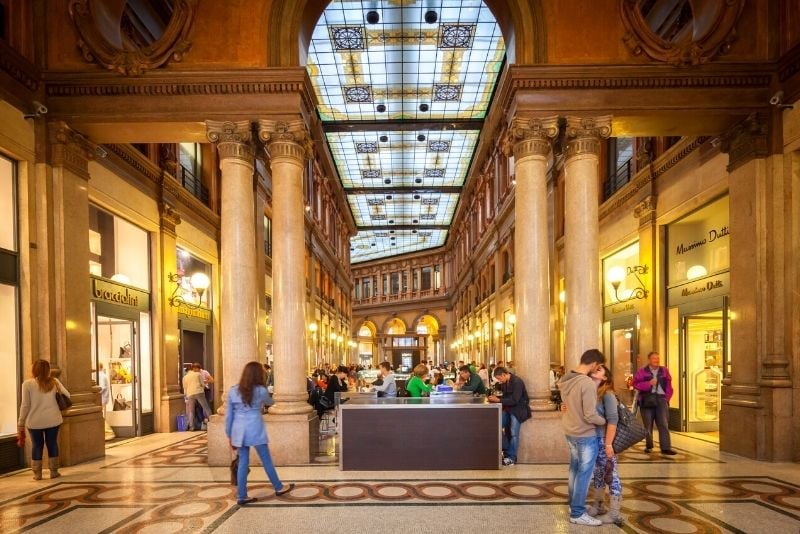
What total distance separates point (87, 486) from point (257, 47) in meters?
5.99

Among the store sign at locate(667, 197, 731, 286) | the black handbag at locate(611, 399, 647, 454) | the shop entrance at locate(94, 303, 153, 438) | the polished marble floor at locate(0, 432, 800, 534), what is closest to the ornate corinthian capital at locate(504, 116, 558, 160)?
the store sign at locate(667, 197, 731, 286)

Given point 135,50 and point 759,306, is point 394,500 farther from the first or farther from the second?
point 135,50

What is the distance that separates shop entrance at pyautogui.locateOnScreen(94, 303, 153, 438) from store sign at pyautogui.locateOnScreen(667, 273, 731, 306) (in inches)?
398

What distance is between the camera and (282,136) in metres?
7.55

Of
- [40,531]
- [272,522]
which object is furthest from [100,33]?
[272,522]

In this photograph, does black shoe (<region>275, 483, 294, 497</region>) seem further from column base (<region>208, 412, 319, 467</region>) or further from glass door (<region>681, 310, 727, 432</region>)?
glass door (<region>681, 310, 727, 432</region>)

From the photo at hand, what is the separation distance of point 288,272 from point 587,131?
180 inches

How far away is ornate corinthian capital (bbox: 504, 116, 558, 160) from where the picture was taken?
24.5 ft

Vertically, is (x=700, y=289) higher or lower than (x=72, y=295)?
lower

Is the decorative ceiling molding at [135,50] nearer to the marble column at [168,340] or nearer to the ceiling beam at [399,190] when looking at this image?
the marble column at [168,340]

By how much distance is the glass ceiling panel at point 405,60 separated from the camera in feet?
41.5

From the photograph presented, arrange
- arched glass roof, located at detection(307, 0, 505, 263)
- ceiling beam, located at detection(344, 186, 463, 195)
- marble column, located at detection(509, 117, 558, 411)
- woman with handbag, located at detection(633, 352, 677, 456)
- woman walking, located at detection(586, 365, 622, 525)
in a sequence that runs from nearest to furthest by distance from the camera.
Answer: woman walking, located at detection(586, 365, 622, 525), marble column, located at detection(509, 117, 558, 411), woman with handbag, located at detection(633, 352, 677, 456), arched glass roof, located at detection(307, 0, 505, 263), ceiling beam, located at detection(344, 186, 463, 195)

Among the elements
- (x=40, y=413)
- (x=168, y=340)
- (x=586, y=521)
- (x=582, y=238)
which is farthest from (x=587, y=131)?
(x=168, y=340)

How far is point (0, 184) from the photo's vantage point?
7152 mm
